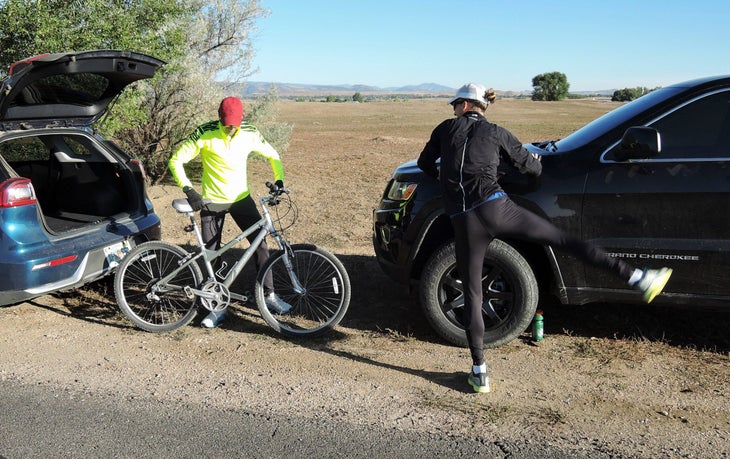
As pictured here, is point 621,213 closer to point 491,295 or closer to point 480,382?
point 491,295

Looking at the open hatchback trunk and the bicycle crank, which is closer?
the open hatchback trunk

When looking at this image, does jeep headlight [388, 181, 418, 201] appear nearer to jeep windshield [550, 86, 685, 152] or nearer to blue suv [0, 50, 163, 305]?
jeep windshield [550, 86, 685, 152]

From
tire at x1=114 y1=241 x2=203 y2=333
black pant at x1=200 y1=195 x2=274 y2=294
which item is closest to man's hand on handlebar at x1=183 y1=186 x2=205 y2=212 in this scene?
black pant at x1=200 y1=195 x2=274 y2=294

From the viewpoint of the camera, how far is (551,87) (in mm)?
95812

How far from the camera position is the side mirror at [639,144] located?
4.12 meters

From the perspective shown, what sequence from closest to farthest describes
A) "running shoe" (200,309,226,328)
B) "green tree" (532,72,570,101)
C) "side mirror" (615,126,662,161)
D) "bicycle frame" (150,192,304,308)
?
"side mirror" (615,126,662,161) < "bicycle frame" (150,192,304,308) < "running shoe" (200,309,226,328) < "green tree" (532,72,570,101)

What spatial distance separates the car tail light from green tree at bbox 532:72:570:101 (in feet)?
314

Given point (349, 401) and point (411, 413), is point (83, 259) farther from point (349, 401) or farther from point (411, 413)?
point (411, 413)

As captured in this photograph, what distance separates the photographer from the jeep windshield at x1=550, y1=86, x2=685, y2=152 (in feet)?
14.9

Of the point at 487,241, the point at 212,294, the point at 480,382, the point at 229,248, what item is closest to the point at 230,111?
the point at 229,248

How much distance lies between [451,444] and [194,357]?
2.18 meters

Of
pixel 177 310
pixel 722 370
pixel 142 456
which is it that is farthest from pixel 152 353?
pixel 722 370

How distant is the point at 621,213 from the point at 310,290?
Result: 2495mm

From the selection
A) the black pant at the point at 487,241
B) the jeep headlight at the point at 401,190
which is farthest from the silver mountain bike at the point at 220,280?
the black pant at the point at 487,241
